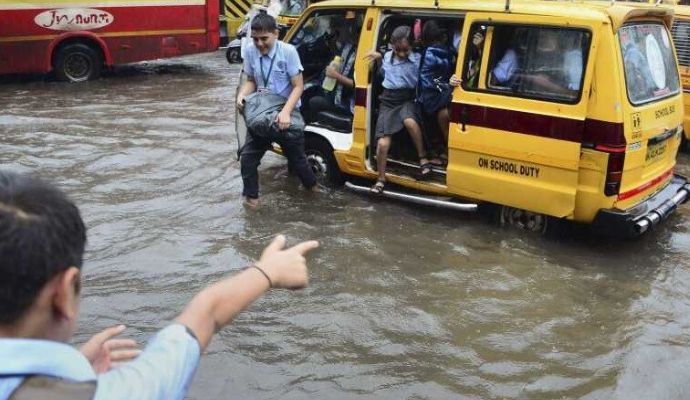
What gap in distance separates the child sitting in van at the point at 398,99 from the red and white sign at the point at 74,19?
8.66 meters

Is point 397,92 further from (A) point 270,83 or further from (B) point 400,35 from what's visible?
(A) point 270,83

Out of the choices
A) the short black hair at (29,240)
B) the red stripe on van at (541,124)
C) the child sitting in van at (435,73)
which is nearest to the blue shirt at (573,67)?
the red stripe on van at (541,124)

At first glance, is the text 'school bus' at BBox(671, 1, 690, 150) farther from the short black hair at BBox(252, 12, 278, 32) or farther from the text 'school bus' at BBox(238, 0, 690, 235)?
the short black hair at BBox(252, 12, 278, 32)

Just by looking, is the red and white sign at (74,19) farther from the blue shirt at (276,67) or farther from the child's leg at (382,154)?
the child's leg at (382,154)

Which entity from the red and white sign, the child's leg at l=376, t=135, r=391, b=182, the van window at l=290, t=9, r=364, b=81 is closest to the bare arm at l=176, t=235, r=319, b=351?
the child's leg at l=376, t=135, r=391, b=182

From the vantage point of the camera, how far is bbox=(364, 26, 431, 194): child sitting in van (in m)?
6.83

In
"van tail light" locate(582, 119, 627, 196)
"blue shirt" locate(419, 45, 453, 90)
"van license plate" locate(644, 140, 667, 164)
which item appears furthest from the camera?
"blue shirt" locate(419, 45, 453, 90)

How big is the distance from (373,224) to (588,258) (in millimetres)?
1821

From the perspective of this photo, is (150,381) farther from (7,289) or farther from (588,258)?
(588,258)

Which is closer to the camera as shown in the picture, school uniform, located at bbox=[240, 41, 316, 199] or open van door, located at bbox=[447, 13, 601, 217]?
open van door, located at bbox=[447, 13, 601, 217]

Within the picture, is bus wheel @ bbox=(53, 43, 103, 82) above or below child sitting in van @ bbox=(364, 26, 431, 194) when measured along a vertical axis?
below

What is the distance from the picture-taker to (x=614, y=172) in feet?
18.0

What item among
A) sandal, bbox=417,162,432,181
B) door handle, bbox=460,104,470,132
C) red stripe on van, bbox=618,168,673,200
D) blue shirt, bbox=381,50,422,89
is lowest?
sandal, bbox=417,162,432,181

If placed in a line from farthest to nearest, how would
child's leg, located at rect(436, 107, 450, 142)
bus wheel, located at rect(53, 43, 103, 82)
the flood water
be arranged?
bus wheel, located at rect(53, 43, 103, 82) → child's leg, located at rect(436, 107, 450, 142) → the flood water
